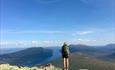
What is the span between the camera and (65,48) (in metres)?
49.5

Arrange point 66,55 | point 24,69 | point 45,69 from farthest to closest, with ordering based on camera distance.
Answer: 1. point 45,69
2. point 24,69
3. point 66,55

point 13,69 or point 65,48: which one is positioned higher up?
point 65,48

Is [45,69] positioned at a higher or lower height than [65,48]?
lower

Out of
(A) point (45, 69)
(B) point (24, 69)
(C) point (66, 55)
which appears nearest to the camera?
(C) point (66, 55)

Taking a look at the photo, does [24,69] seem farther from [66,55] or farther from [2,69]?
[66,55]

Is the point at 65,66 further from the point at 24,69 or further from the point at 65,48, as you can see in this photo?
the point at 24,69

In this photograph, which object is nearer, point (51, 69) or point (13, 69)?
point (13, 69)

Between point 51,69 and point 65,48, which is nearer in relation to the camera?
point 65,48

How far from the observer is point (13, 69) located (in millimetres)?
51656

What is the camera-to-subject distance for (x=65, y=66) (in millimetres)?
51094

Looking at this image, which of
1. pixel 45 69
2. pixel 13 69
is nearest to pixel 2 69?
pixel 13 69

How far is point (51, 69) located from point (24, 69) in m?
7.51

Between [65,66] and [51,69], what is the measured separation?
8591mm

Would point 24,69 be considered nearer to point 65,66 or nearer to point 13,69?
point 13,69
